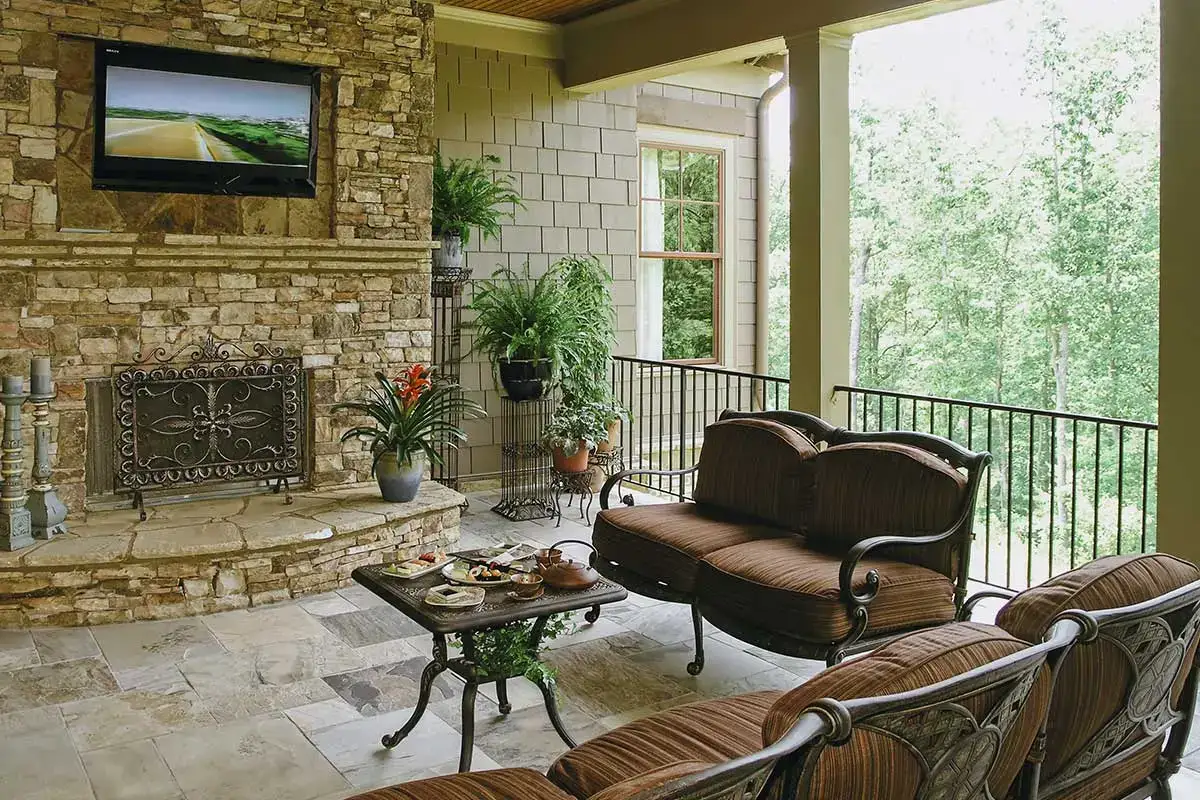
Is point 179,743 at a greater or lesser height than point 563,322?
lesser

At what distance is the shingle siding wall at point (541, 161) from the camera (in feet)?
23.6

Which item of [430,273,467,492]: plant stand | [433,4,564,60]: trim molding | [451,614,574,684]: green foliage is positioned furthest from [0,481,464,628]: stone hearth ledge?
[433,4,564,60]: trim molding

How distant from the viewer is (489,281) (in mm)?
7266

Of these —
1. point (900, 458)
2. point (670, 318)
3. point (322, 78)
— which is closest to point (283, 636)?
point (900, 458)

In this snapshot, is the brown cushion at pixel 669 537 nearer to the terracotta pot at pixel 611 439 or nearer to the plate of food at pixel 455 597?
the plate of food at pixel 455 597

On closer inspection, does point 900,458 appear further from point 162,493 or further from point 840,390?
point 162,493

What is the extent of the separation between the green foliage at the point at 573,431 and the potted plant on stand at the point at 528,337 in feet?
0.78

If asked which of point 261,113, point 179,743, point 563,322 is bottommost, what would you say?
point 179,743

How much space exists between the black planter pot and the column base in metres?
2.80

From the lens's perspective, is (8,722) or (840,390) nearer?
(8,722)

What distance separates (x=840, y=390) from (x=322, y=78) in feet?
10.8

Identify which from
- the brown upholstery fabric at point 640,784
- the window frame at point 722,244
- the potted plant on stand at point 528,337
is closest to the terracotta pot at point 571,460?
the potted plant on stand at point 528,337

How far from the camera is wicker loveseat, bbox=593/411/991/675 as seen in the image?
10.9ft

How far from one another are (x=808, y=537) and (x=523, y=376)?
2976 millimetres
